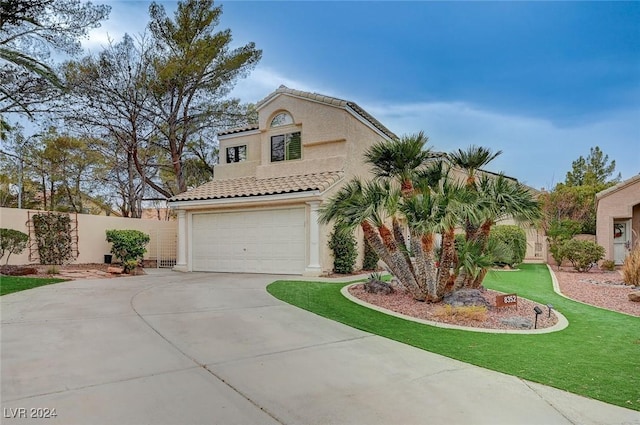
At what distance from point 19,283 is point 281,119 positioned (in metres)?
11.1

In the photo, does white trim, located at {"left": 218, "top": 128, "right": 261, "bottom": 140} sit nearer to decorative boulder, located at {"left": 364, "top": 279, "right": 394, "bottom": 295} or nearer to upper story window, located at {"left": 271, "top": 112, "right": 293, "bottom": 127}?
upper story window, located at {"left": 271, "top": 112, "right": 293, "bottom": 127}

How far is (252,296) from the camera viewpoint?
969cm

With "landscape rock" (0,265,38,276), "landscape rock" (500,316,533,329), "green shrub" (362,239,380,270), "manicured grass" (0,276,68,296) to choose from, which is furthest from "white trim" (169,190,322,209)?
"landscape rock" (500,316,533,329)

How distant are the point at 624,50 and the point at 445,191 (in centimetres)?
1080

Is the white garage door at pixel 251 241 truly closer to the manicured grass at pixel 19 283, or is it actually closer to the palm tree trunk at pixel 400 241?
the palm tree trunk at pixel 400 241

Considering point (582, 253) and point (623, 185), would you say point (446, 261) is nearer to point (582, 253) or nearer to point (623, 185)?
point (582, 253)

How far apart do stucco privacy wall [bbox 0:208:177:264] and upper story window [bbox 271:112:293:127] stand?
759 centimetres

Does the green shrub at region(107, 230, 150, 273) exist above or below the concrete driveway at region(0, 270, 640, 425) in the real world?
above

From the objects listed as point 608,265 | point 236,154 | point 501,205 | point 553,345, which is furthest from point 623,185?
point 236,154

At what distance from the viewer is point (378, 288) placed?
9.90 metres

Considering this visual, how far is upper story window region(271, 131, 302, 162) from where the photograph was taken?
16.9 metres

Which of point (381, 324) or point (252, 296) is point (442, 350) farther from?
point (252, 296)

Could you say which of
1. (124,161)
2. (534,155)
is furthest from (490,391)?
(124,161)

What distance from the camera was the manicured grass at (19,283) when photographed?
386 inches
